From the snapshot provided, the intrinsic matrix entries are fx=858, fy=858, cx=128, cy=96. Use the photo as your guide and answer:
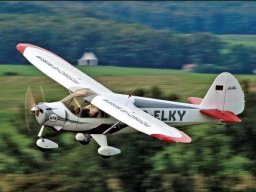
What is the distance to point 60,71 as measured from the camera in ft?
117

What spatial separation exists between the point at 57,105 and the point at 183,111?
200 inches

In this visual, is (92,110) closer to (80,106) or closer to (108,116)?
(80,106)

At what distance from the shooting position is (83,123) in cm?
3108

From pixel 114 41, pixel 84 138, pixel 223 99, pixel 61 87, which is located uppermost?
pixel 223 99

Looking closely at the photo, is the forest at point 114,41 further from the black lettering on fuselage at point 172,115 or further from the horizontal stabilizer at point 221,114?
the black lettering on fuselage at point 172,115

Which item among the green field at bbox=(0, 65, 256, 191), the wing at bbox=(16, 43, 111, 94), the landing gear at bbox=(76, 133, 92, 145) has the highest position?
the wing at bbox=(16, 43, 111, 94)

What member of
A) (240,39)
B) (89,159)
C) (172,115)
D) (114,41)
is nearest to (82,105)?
(172,115)

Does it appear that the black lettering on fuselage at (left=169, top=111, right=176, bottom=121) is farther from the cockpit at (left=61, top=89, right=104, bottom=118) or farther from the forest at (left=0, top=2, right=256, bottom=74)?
the forest at (left=0, top=2, right=256, bottom=74)

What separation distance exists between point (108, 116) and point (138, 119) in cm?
277

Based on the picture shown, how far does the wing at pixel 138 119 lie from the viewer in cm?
2616

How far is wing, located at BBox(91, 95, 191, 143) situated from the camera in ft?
85.8

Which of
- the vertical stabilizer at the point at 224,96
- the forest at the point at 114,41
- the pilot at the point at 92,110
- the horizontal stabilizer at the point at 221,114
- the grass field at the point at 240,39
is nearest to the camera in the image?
the pilot at the point at 92,110

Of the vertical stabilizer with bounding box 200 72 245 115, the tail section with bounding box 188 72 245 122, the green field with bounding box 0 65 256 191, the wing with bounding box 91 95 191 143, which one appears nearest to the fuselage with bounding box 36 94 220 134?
the tail section with bounding box 188 72 245 122

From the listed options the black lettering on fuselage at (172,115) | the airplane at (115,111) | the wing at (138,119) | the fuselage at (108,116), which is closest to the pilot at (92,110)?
the airplane at (115,111)
